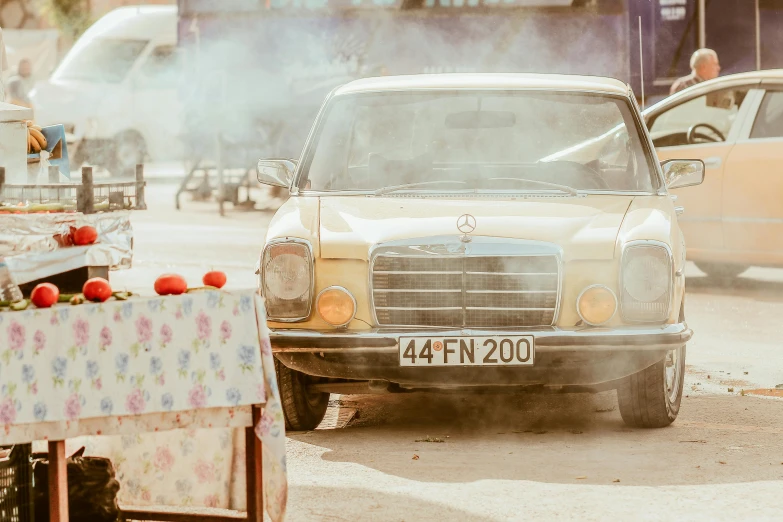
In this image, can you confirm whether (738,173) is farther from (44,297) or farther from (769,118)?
(44,297)

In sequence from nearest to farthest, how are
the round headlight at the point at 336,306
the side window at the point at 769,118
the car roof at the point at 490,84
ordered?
the round headlight at the point at 336,306, the car roof at the point at 490,84, the side window at the point at 769,118

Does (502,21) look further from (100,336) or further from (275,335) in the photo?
(100,336)

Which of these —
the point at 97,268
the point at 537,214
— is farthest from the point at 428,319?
the point at 97,268

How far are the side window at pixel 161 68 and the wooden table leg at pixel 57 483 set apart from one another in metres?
21.0

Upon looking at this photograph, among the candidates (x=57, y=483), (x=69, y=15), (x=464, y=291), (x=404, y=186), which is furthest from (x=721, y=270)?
(x=69, y=15)

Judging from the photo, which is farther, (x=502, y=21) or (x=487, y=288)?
(x=502, y=21)

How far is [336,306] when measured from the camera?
615cm

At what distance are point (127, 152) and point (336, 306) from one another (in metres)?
19.1

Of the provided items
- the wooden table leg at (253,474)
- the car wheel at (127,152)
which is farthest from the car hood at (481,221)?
the car wheel at (127,152)

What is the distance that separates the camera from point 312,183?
25.8 ft

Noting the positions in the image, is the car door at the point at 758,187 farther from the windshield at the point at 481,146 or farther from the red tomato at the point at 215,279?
the red tomato at the point at 215,279

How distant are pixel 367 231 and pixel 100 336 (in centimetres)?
225

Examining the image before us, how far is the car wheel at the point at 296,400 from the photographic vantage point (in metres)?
6.43

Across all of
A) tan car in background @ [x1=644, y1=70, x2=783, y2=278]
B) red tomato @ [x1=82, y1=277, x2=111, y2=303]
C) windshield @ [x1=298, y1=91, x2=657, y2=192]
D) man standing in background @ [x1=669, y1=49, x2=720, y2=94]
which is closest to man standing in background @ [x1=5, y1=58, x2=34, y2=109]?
man standing in background @ [x1=669, y1=49, x2=720, y2=94]
